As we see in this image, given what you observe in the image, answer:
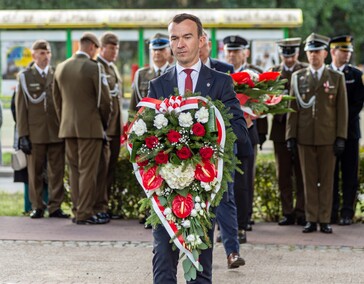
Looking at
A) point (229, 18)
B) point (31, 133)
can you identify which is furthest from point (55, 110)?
point (229, 18)

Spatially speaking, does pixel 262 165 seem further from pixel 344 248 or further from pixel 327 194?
pixel 344 248

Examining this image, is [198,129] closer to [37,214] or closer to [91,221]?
[91,221]

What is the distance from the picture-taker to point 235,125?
6137 millimetres

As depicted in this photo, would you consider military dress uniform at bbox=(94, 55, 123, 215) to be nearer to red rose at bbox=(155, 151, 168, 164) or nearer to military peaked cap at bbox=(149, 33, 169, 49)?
military peaked cap at bbox=(149, 33, 169, 49)

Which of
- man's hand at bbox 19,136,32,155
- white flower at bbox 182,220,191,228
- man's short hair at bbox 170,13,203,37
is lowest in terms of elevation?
man's hand at bbox 19,136,32,155

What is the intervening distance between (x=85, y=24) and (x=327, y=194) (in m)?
11.1

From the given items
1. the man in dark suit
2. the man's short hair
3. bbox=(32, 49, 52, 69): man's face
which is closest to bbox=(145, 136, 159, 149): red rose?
the man in dark suit

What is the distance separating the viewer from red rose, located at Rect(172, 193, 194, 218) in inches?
228

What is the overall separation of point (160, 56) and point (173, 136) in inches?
221

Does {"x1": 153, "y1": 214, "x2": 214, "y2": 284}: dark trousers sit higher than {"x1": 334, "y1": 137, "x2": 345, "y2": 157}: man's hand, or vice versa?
{"x1": 334, "y1": 137, "x2": 345, "y2": 157}: man's hand

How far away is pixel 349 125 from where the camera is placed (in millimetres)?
11109

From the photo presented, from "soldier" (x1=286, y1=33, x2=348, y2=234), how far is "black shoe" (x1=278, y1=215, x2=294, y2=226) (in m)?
0.55

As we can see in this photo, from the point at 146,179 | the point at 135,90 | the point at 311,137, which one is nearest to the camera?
the point at 146,179

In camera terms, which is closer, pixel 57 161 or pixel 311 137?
pixel 311 137
